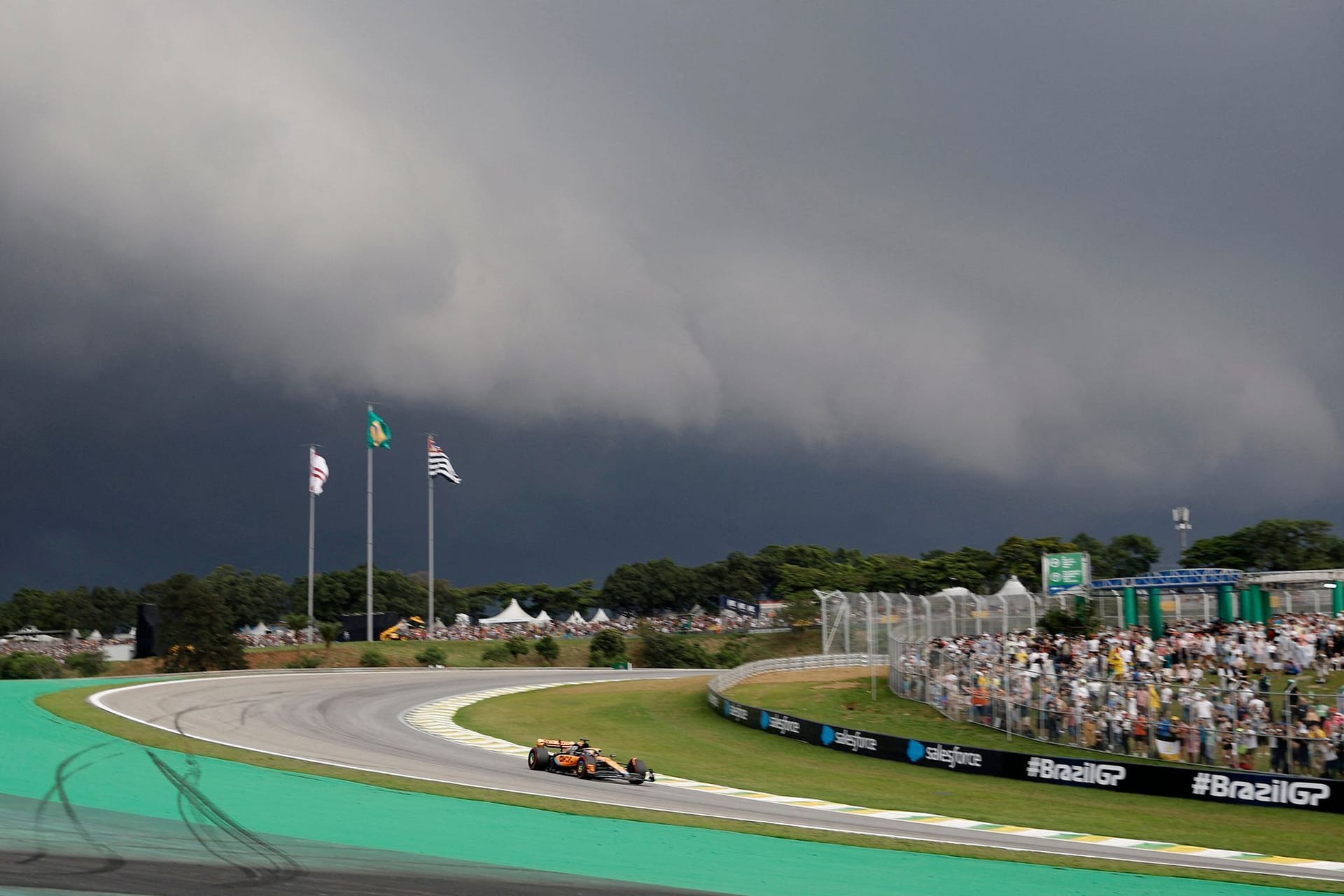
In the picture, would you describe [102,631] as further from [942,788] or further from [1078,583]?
[942,788]

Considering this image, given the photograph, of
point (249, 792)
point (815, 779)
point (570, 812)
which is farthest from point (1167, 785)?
point (249, 792)

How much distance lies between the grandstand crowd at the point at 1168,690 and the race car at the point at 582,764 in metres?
10.9

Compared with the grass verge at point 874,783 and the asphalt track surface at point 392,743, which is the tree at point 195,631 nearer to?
the asphalt track surface at point 392,743

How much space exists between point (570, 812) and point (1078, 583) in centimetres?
3294

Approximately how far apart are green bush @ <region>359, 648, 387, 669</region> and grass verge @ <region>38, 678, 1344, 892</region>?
2363 centimetres

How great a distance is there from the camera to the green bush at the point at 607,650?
71.4m

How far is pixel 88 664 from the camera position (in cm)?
5553

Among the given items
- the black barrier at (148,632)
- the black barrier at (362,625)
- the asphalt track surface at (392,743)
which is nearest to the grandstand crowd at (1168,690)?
the asphalt track surface at (392,743)

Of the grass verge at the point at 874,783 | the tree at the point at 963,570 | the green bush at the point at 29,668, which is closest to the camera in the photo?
the grass verge at the point at 874,783

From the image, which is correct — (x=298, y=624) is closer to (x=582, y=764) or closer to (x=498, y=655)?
(x=498, y=655)

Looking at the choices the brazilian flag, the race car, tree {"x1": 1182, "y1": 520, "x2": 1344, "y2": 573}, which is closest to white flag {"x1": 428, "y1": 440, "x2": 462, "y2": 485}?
the brazilian flag

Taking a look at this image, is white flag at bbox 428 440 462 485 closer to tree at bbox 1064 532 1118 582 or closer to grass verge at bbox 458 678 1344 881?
grass verge at bbox 458 678 1344 881

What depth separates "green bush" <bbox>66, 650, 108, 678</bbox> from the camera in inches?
2189

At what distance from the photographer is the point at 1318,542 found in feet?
389
